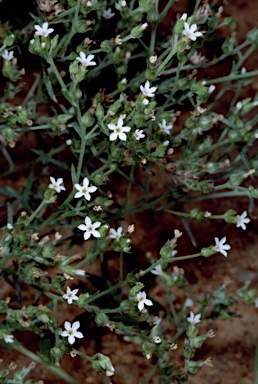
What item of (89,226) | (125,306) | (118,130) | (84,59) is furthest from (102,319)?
(84,59)

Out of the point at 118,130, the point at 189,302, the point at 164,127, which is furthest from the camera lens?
the point at 189,302

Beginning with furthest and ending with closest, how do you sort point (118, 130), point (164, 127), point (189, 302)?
point (189, 302), point (164, 127), point (118, 130)

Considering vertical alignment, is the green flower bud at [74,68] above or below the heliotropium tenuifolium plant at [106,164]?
above

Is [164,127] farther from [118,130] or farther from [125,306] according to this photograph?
[125,306]

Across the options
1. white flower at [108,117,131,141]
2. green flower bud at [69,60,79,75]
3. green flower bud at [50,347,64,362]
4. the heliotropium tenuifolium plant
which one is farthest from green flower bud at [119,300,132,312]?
green flower bud at [69,60,79,75]

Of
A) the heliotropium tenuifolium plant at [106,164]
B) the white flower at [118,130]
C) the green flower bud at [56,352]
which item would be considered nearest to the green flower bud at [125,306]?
the heliotropium tenuifolium plant at [106,164]

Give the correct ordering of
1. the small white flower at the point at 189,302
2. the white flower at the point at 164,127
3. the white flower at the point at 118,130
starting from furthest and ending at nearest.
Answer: the small white flower at the point at 189,302 → the white flower at the point at 164,127 → the white flower at the point at 118,130

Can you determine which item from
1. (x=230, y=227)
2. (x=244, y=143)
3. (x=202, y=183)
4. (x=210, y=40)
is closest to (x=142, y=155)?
(x=202, y=183)

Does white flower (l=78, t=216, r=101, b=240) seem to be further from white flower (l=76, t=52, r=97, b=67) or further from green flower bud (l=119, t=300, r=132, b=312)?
white flower (l=76, t=52, r=97, b=67)

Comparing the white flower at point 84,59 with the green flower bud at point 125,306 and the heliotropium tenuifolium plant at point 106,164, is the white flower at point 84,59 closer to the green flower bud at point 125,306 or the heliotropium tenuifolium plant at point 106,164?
the heliotropium tenuifolium plant at point 106,164
